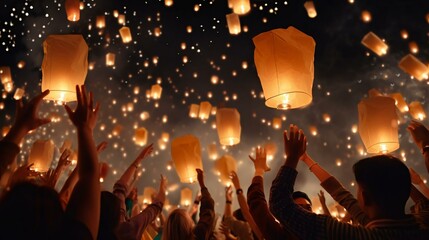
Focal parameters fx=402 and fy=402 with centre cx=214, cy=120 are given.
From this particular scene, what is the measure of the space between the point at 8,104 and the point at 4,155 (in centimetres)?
1375

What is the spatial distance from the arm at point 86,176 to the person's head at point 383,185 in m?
1.04

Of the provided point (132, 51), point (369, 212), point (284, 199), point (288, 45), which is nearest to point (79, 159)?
point (284, 199)

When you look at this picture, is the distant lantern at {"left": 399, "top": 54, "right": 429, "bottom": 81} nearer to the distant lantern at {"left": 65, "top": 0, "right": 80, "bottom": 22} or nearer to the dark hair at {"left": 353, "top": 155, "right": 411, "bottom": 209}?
the distant lantern at {"left": 65, "top": 0, "right": 80, "bottom": 22}

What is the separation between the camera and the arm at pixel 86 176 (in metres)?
1.19

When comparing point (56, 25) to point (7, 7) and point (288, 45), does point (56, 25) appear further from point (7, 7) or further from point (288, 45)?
A: point (288, 45)

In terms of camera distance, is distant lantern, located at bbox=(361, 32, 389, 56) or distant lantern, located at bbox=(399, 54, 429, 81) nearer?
distant lantern, located at bbox=(399, 54, 429, 81)

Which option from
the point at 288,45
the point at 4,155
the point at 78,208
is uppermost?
the point at 288,45

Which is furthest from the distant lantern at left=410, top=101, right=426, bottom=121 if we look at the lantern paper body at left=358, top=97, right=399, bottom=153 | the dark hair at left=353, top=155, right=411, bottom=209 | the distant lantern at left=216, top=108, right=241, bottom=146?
the dark hair at left=353, top=155, right=411, bottom=209

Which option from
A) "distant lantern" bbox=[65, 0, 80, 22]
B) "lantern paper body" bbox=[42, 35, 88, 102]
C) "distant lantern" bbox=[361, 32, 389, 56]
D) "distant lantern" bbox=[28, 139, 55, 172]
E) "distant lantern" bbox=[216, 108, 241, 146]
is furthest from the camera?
"distant lantern" bbox=[361, 32, 389, 56]

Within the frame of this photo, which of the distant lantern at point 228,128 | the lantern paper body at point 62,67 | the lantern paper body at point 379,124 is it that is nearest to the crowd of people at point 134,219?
the lantern paper body at point 62,67

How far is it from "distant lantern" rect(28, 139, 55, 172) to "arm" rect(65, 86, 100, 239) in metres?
3.92

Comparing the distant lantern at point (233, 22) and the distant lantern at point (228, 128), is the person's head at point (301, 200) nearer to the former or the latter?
the distant lantern at point (228, 128)

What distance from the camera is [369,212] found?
1595mm

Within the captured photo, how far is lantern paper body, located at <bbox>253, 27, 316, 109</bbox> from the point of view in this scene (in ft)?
9.41
